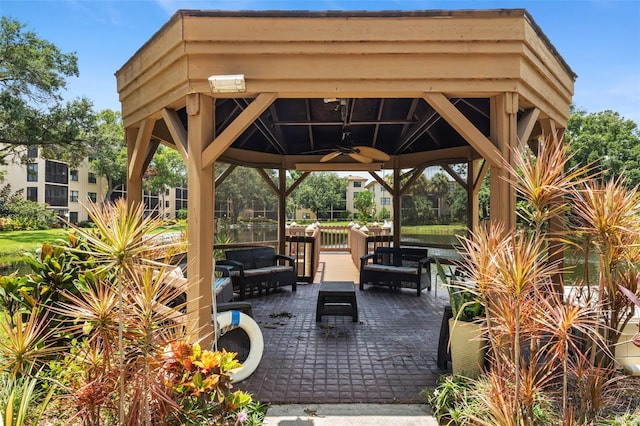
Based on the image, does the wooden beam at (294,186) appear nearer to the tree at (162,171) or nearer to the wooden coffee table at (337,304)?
the wooden coffee table at (337,304)

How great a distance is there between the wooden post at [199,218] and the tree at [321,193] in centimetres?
4056

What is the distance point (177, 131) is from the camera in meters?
3.48

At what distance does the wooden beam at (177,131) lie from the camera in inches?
132

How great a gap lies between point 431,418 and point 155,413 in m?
1.88

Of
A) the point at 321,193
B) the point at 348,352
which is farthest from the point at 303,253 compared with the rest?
the point at 321,193

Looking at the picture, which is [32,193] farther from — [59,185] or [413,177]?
[413,177]

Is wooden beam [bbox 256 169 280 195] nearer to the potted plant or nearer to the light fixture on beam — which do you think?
the light fixture on beam

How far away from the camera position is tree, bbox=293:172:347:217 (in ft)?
149

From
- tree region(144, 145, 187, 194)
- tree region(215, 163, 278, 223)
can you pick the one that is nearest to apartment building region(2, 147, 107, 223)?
tree region(144, 145, 187, 194)

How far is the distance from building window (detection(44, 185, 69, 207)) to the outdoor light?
121 ft

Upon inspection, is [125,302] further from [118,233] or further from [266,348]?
[266,348]

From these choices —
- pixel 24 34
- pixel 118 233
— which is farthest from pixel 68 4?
pixel 118 233

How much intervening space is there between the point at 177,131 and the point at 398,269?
184 inches

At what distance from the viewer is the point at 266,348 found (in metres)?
4.02
